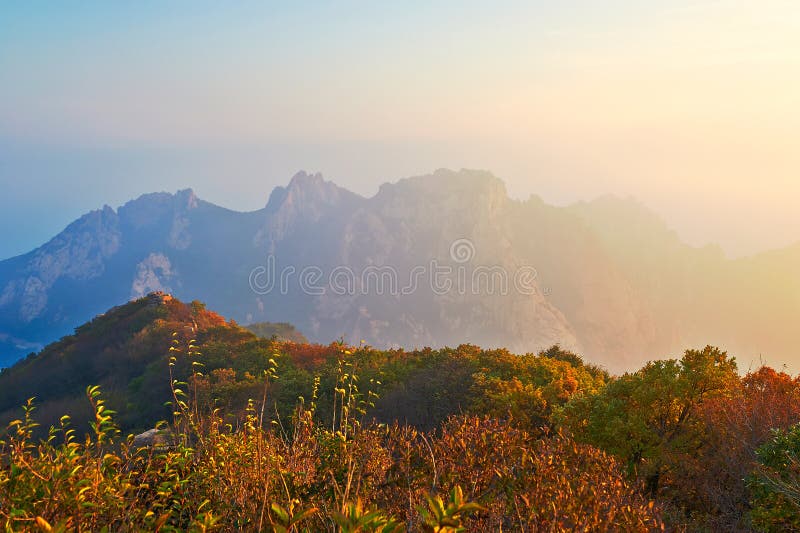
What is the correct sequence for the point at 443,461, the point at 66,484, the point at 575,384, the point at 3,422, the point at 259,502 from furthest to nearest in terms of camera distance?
the point at 3,422 → the point at 575,384 → the point at 443,461 → the point at 259,502 → the point at 66,484

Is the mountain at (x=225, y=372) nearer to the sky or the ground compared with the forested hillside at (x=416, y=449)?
nearer to the ground

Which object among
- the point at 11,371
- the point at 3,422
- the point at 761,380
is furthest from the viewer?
the point at 11,371

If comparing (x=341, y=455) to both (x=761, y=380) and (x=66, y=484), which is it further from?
(x=761, y=380)

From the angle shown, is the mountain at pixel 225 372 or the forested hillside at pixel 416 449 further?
the mountain at pixel 225 372

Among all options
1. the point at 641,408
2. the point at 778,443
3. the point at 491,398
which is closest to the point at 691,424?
the point at 641,408

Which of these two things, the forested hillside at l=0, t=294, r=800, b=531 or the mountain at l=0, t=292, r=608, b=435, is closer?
the forested hillside at l=0, t=294, r=800, b=531

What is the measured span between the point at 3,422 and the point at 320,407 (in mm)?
25610

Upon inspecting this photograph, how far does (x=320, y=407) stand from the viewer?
28.0 meters

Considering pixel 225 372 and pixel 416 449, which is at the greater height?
pixel 416 449

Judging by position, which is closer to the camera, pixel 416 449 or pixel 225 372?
pixel 416 449

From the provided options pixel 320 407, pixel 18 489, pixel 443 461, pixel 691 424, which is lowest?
pixel 320 407

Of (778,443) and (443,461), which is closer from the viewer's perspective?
(443,461)

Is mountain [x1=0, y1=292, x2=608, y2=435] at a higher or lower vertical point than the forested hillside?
lower

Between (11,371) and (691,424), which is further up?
(691,424)
